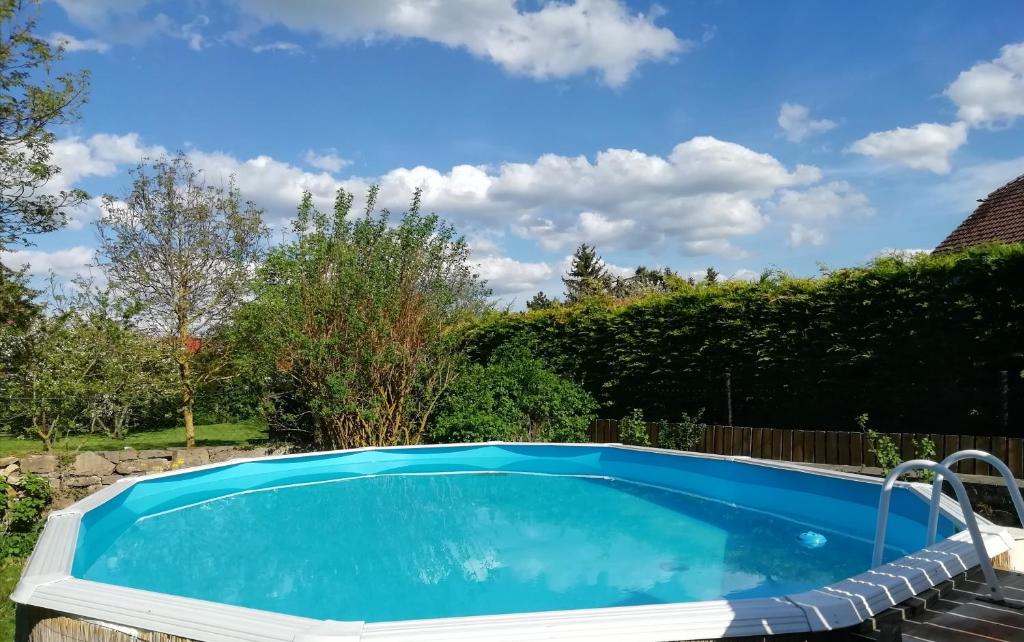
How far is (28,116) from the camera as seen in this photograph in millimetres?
10000

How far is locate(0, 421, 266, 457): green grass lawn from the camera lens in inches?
483

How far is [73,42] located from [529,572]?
34.3 feet

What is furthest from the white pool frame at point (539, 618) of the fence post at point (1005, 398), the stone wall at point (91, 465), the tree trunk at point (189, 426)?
the tree trunk at point (189, 426)

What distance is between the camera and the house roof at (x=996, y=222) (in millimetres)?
14797

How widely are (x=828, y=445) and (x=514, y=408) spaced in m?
5.09

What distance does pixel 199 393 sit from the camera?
50.1 ft

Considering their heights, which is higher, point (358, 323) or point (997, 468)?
point (358, 323)

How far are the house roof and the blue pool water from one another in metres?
10.2

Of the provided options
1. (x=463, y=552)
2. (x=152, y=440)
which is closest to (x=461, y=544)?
(x=463, y=552)

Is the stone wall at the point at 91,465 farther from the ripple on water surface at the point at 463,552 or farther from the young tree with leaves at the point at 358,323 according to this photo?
the young tree with leaves at the point at 358,323

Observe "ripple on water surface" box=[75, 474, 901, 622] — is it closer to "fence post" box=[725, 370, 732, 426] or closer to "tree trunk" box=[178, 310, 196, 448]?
"fence post" box=[725, 370, 732, 426]

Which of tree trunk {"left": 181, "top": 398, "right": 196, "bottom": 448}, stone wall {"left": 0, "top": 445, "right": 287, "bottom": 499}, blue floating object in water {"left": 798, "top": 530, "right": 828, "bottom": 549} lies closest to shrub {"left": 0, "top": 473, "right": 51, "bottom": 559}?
stone wall {"left": 0, "top": 445, "right": 287, "bottom": 499}

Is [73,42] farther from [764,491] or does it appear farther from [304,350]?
[764,491]

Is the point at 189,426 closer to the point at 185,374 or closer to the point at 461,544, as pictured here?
the point at 185,374
